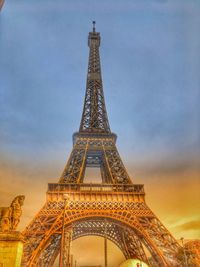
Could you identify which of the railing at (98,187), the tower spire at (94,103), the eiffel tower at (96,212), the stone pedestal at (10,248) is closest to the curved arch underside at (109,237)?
the eiffel tower at (96,212)

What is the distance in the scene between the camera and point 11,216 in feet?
32.0

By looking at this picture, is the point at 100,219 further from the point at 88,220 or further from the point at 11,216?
the point at 11,216

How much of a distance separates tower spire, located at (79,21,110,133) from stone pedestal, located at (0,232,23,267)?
2228cm

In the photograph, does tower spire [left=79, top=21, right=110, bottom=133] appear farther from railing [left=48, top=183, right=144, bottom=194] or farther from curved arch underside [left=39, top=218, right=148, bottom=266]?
curved arch underside [left=39, top=218, right=148, bottom=266]

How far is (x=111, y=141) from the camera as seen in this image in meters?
29.5

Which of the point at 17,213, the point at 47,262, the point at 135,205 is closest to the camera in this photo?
the point at 17,213

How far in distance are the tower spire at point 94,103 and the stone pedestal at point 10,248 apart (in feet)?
73.1

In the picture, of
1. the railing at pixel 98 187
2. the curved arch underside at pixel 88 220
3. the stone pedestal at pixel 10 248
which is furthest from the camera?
the railing at pixel 98 187

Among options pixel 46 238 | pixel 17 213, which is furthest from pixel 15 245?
pixel 46 238

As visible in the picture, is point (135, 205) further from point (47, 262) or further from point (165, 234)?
point (47, 262)

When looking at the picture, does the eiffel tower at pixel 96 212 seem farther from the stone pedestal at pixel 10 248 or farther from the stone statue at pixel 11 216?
the stone pedestal at pixel 10 248

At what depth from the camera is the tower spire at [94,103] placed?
32.5 meters

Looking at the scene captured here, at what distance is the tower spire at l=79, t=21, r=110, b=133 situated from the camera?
107ft

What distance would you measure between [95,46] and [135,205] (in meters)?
32.4
